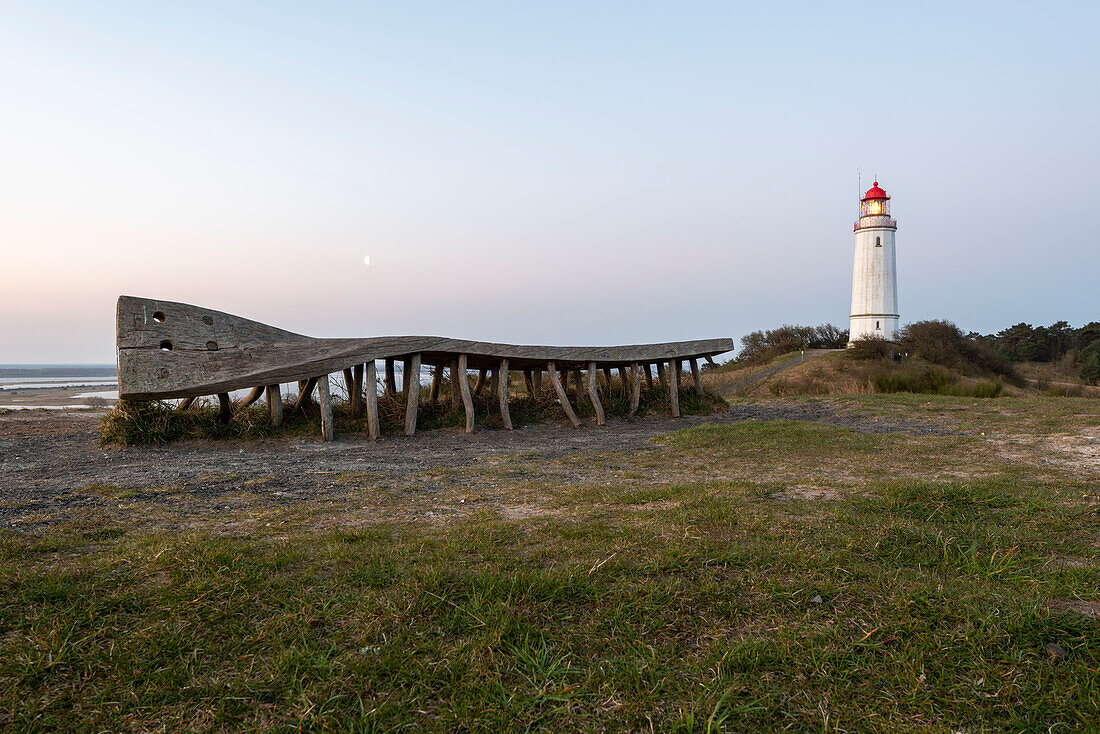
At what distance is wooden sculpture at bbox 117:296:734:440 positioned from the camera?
7074 mm

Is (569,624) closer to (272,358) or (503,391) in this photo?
(272,358)

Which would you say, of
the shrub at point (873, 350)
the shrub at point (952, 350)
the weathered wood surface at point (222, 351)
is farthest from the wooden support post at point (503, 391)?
the shrub at point (873, 350)

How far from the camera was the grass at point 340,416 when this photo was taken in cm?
730

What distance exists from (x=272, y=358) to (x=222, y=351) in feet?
1.94

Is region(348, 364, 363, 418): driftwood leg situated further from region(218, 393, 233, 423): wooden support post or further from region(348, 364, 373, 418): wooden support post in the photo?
region(218, 393, 233, 423): wooden support post

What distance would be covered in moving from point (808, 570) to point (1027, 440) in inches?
246

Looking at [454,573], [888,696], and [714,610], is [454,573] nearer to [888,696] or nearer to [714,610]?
[714,610]

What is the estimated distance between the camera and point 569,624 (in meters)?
2.31

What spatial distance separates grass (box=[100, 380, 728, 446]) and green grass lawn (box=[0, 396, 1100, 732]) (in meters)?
4.19

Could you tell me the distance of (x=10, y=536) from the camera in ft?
10.7

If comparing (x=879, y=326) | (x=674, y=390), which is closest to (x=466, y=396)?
(x=674, y=390)

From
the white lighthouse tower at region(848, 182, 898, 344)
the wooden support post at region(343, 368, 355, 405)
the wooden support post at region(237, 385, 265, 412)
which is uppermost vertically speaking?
the white lighthouse tower at region(848, 182, 898, 344)

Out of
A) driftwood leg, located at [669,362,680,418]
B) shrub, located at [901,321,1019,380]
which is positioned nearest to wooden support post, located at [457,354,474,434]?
driftwood leg, located at [669,362,680,418]

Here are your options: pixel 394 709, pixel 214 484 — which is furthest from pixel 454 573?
pixel 214 484
